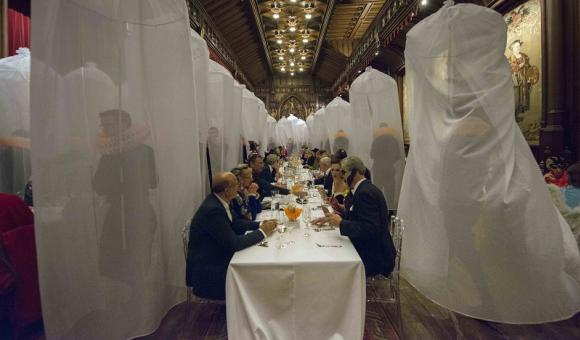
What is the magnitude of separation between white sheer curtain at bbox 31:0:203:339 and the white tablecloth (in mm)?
541

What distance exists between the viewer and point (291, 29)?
11.7 m

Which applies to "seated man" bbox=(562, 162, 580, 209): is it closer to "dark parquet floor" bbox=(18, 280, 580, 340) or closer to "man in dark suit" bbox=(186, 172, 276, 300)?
"dark parquet floor" bbox=(18, 280, 580, 340)

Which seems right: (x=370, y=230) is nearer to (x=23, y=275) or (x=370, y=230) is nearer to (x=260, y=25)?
(x=23, y=275)

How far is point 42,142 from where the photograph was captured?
5.45ft

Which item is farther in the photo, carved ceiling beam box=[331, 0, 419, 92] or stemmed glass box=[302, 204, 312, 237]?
carved ceiling beam box=[331, 0, 419, 92]

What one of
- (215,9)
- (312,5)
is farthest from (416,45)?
(312,5)

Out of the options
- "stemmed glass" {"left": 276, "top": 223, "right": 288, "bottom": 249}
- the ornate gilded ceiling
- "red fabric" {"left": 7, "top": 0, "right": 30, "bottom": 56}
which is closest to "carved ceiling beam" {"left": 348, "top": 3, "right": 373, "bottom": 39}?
the ornate gilded ceiling

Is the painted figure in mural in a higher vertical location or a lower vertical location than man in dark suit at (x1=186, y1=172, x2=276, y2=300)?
higher

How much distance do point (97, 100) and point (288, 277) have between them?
1.47 m

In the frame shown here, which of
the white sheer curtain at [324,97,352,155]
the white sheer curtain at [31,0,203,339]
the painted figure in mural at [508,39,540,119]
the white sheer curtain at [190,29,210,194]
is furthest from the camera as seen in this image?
the white sheer curtain at [324,97,352,155]

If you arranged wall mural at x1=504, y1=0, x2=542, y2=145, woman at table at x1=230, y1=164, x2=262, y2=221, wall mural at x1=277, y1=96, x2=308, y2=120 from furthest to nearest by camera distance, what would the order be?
wall mural at x1=277, y1=96, x2=308, y2=120 → wall mural at x1=504, y1=0, x2=542, y2=145 → woman at table at x1=230, y1=164, x2=262, y2=221

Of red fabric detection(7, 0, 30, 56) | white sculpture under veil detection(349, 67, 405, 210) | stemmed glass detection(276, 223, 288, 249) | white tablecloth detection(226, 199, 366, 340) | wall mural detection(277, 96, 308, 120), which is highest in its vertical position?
wall mural detection(277, 96, 308, 120)

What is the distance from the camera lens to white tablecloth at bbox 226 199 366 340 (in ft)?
6.22

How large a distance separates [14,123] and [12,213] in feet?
4.24
